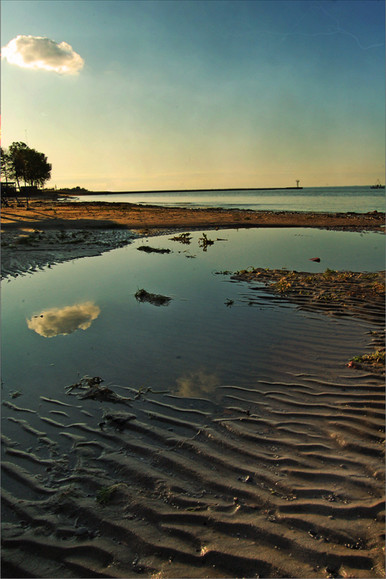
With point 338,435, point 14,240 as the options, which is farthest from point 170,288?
point 14,240

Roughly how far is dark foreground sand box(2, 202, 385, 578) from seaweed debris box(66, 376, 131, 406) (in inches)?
1.1

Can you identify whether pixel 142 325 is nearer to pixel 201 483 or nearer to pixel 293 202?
pixel 201 483

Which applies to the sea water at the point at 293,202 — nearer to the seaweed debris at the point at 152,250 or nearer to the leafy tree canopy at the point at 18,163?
the leafy tree canopy at the point at 18,163

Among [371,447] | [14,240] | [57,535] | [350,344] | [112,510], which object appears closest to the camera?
[57,535]

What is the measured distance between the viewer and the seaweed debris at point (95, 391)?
5.46 meters

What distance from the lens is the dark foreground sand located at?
2990 mm

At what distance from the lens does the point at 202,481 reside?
382cm

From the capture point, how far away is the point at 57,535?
325cm

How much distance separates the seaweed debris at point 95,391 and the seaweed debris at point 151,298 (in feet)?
14.9

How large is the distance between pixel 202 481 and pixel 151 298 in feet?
23.9

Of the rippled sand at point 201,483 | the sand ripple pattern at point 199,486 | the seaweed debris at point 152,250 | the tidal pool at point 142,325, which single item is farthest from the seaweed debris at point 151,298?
the seaweed debris at point 152,250

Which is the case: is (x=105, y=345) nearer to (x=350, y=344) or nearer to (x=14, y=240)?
(x=350, y=344)

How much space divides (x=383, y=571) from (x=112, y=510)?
2495 millimetres

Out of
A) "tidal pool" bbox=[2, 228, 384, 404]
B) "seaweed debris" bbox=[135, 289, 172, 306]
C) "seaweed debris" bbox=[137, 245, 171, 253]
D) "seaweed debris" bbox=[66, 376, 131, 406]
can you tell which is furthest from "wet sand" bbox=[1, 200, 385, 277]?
"seaweed debris" bbox=[66, 376, 131, 406]
